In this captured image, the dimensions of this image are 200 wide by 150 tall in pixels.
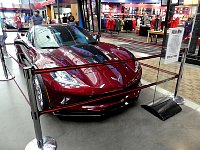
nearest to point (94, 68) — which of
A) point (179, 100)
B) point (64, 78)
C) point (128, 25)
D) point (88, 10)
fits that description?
point (64, 78)

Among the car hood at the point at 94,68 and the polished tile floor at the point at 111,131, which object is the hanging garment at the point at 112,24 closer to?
the car hood at the point at 94,68

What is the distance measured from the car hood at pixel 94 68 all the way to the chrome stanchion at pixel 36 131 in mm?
597

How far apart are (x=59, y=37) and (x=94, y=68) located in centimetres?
113

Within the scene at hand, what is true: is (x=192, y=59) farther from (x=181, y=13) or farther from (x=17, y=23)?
(x=17, y=23)

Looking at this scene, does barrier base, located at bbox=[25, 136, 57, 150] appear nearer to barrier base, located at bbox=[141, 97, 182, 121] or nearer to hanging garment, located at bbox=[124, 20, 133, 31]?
barrier base, located at bbox=[141, 97, 182, 121]

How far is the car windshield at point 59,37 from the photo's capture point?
2.91 m

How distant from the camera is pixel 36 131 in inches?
68.4

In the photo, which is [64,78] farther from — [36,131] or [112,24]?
[112,24]

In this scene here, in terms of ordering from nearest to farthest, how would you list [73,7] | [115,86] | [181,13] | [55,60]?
[115,86] < [55,60] < [181,13] < [73,7]

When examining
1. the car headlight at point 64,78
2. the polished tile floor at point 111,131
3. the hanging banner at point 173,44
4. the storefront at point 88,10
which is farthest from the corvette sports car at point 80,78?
the storefront at point 88,10

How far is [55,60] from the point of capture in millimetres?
2346

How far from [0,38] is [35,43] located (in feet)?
6.37

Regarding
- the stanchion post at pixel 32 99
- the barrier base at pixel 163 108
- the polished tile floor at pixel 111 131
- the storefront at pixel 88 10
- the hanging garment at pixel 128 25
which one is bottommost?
the polished tile floor at pixel 111 131

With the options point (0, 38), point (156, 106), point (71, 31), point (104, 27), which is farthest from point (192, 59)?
point (104, 27)
